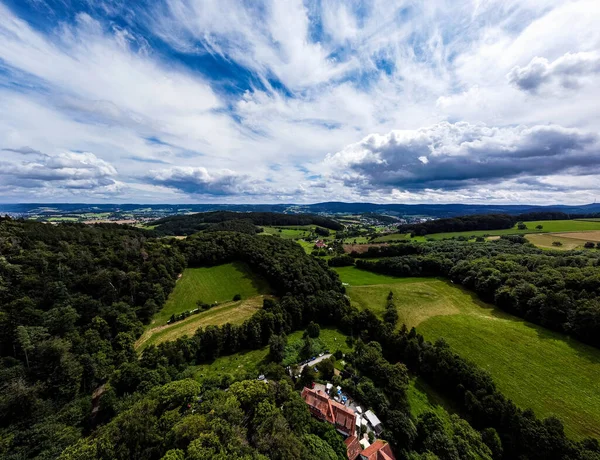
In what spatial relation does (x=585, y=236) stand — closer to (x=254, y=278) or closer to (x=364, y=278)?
(x=364, y=278)

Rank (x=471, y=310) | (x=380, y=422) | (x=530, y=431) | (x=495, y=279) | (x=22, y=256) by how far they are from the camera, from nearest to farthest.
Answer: (x=530, y=431)
(x=380, y=422)
(x=22, y=256)
(x=471, y=310)
(x=495, y=279)

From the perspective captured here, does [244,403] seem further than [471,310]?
No

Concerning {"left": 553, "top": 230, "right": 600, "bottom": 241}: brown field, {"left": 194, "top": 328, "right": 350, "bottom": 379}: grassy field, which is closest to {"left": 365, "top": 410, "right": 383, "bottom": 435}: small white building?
{"left": 194, "top": 328, "right": 350, "bottom": 379}: grassy field

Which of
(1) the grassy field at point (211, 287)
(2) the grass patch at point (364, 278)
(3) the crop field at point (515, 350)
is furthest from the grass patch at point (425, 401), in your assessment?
(1) the grassy field at point (211, 287)

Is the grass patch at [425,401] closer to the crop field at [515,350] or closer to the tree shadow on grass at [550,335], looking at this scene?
the crop field at [515,350]

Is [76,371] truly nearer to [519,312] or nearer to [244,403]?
[244,403]

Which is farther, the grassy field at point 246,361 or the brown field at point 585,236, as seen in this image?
the brown field at point 585,236

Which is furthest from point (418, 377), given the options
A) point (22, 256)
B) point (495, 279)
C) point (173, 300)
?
point (22, 256)
